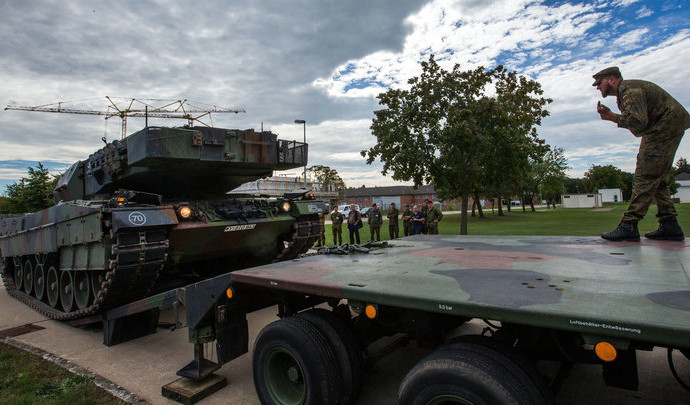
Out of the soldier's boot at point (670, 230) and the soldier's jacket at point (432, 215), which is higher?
the soldier's boot at point (670, 230)

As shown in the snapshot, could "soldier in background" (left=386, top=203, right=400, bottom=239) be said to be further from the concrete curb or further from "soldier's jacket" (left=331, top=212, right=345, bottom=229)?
the concrete curb

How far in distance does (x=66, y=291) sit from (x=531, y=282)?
7117 millimetres

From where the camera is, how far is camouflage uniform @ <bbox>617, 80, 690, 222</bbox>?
3779mm

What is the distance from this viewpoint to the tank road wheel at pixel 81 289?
6300mm

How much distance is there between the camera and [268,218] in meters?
7.11

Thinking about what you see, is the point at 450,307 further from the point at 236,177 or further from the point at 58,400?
the point at 236,177

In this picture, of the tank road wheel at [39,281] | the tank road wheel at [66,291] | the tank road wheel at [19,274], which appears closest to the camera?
the tank road wheel at [66,291]

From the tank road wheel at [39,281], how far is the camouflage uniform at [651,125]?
29.8 ft

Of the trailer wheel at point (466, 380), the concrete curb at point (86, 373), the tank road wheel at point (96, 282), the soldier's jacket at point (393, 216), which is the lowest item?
the concrete curb at point (86, 373)

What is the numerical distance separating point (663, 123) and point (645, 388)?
233cm

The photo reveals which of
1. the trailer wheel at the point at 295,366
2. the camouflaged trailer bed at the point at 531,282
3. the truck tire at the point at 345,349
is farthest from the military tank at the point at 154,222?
the truck tire at the point at 345,349

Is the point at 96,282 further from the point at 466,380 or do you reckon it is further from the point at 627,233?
the point at 627,233

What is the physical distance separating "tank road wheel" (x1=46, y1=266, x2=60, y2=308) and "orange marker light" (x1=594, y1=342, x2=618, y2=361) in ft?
26.1

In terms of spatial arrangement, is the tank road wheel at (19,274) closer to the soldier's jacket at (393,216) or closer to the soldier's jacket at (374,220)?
the soldier's jacket at (374,220)
